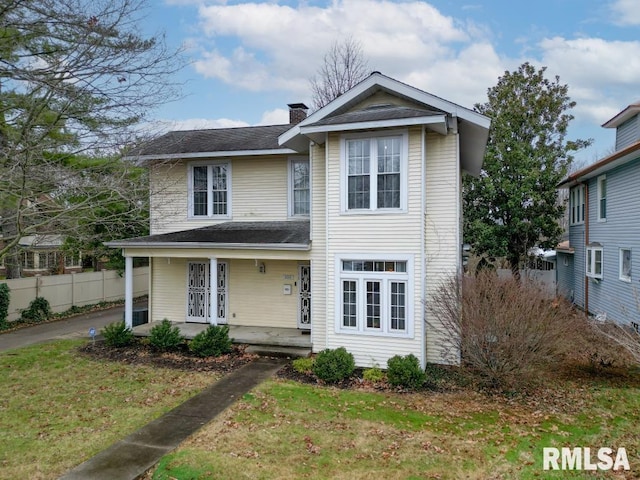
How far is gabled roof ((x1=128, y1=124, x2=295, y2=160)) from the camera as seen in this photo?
13.2 meters

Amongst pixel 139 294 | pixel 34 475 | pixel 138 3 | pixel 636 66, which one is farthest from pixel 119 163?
pixel 636 66

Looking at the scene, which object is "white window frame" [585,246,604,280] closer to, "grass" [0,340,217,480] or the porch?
the porch

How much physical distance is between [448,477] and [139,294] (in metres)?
21.8

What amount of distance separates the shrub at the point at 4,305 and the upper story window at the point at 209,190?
7944 millimetres

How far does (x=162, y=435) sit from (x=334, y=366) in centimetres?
389

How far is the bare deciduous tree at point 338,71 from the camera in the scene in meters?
28.0

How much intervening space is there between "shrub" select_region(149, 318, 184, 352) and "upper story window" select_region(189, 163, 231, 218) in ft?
13.3

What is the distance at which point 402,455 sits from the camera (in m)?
6.12

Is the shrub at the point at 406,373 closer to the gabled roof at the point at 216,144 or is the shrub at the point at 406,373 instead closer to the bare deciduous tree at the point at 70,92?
the gabled roof at the point at 216,144

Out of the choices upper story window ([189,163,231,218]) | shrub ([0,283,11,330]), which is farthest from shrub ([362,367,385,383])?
shrub ([0,283,11,330])

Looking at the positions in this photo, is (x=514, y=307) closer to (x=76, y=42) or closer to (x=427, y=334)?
(x=427, y=334)

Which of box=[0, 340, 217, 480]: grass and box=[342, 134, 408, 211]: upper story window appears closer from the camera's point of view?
box=[0, 340, 217, 480]: grass

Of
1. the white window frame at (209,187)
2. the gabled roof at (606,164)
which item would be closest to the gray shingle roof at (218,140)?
the white window frame at (209,187)

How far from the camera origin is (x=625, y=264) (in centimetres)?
1433
